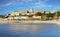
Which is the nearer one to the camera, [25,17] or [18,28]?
[25,17]

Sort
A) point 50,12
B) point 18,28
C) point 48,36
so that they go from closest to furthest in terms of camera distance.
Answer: point 48,36
point 50,12
point 18,28

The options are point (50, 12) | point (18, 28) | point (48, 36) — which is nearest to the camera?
point (48, 36)

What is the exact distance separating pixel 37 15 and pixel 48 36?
552 millimetres

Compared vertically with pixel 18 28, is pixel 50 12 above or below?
above

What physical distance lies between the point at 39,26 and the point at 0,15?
1131 millimetres

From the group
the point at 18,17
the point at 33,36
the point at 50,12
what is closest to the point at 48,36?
the point at 33,36

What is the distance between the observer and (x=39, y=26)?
4.44m

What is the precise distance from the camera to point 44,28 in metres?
4.43

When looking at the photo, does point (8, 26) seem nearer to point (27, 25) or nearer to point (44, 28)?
point (27, 25)

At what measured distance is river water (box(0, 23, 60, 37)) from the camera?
369 centimetres

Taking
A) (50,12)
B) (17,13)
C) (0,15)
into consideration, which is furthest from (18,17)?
(50,12)

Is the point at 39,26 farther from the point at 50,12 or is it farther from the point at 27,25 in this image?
the point at 50,12

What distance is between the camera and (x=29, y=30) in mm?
4090

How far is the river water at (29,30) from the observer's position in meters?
3.69
